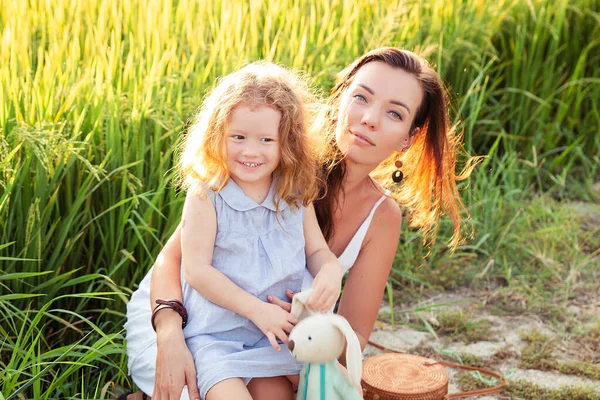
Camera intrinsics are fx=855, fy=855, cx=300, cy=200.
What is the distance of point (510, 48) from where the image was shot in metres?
4.70

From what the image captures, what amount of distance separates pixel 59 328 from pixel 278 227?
2.89ft

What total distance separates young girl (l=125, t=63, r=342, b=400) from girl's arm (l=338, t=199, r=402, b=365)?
1.06ft

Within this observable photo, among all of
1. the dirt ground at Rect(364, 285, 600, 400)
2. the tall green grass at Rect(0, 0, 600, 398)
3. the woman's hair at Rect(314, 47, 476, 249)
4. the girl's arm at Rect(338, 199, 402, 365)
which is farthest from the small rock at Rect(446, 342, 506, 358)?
the girl's arm at Rect(338, 199, 402, 365)

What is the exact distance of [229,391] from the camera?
193cm

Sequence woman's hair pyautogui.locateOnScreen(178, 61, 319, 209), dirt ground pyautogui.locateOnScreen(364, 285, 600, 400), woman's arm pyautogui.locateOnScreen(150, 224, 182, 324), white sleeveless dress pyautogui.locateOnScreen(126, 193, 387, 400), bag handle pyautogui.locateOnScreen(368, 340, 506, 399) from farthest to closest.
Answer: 1. dirt ground pyautogui.locateOnScreen(364, 285, 600, 400)
2. bag handle pyautogui.locateOnScreen(368, 340, 506, 399)
3. white sleeveless dress pyautogui.locateOnScreen(126, 193, 387, 400)
4. woman's arm pyautogui.locateOnScreen(150, 224, 182, 324)
5. woman's hair pyautogui.locateOnScreen(178, 61, 319, 209)

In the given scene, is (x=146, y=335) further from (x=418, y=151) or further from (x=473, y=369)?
(x=473, y=369)

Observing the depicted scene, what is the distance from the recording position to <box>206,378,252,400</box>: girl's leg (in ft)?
6.33

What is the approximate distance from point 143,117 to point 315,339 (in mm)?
1150

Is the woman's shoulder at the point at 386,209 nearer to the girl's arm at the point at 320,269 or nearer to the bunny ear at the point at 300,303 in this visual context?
the girl's arm at the point at 320,269

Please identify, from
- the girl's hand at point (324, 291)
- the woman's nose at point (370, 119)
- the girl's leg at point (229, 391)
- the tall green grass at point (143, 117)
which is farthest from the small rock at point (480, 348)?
the girl's leg at point (229, 391)

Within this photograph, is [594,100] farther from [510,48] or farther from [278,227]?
[278,227]

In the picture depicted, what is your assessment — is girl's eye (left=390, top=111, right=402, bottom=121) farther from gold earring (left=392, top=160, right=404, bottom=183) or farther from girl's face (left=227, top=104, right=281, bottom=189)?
girl's face (left=227, top=104, right=281, bottom=189)

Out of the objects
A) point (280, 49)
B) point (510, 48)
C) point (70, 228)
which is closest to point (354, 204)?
point (70, 228)

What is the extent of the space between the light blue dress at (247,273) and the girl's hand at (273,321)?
0.08 m
